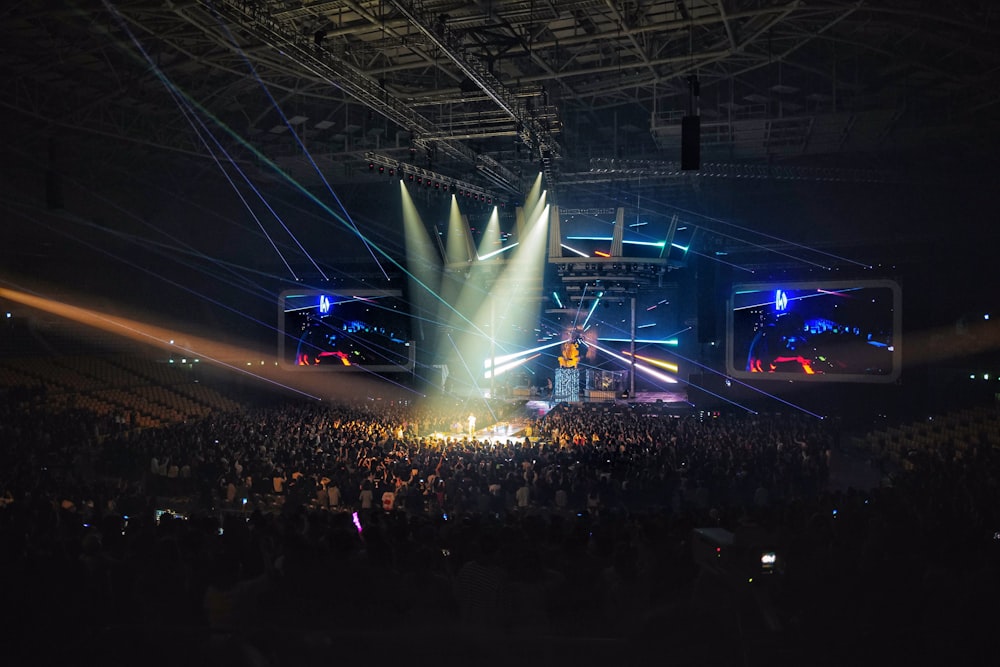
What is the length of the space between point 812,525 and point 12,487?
867 centimetres

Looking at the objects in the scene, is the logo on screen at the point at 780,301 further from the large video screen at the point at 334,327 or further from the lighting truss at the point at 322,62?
the large video screen at the point at 334,327

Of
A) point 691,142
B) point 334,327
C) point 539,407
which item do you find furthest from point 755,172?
point 334,327

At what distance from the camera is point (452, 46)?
1069cm

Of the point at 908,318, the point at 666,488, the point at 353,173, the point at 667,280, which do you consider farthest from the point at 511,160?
the point at 666,488

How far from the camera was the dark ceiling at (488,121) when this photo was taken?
1196 cm

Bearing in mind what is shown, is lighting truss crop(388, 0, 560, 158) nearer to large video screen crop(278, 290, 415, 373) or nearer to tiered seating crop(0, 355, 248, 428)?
large video screen crop(278, 290, 415, 373)

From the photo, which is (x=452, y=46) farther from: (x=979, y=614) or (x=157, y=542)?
(x=979, y=614)

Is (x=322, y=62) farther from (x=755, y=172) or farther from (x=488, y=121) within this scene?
(x=755, y=172)

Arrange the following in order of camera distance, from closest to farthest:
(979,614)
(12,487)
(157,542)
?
(979,614) < (157,542) < (12,487)

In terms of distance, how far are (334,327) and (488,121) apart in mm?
11136

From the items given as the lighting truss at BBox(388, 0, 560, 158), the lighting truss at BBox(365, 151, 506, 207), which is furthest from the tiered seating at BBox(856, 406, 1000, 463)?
the lighting truss at BBox(365, 151, 506, 207)

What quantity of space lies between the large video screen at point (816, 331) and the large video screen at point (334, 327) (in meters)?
10.8

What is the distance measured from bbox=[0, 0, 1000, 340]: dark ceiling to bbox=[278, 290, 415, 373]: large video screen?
127cm

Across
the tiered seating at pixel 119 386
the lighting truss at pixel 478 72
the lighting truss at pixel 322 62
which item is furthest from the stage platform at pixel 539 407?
the tiered seating at pixel 119 386
